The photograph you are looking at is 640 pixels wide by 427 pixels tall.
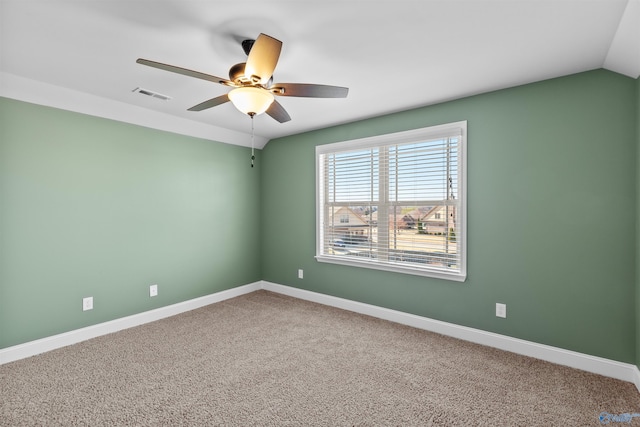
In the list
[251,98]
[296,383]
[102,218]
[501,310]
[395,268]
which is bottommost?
[296,383]

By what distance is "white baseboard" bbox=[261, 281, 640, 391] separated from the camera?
2369 mm

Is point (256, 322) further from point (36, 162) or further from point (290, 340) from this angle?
point (36, 162)

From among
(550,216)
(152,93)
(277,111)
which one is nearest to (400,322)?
(550,216)

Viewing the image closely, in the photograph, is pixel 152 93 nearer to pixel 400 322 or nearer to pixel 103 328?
pixel 103 328

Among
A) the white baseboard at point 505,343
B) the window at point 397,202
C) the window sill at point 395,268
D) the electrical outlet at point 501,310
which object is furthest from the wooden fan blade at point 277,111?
the electrical outlet at point 501,310

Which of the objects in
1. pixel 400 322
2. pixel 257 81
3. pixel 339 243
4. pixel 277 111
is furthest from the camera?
pixel 339 243

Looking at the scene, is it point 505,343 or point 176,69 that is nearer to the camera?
point 176,69

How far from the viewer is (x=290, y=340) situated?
3.06 m

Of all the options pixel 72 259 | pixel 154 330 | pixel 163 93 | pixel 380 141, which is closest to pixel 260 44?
pixel 163 93

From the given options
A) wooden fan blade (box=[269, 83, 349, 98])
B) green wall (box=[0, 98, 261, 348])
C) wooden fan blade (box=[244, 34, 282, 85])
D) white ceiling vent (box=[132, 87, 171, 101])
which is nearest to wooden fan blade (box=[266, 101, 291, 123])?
wooden fan blade (box=[269, 83, 349, 98])

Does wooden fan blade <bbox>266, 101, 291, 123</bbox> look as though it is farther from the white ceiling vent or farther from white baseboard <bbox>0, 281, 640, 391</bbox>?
white baseboard <bbox>0, 281, 640, 391</bbox>

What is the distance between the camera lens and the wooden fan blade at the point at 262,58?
1.58 meters

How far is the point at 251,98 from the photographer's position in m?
1.95

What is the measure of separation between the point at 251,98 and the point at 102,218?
2288mm
